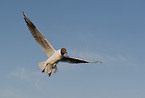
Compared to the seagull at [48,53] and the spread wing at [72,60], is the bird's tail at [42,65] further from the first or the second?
the spread wing at [72,60]

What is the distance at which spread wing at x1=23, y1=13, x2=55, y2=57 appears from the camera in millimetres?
35281

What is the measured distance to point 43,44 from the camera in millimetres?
36438

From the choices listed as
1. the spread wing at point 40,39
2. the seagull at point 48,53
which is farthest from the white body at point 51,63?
the spread wing at point 40,39

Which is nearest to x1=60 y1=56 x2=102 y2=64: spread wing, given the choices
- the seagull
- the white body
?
the seagull

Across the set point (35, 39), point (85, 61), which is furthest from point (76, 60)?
point (35, 39)

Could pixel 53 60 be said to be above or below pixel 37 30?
below

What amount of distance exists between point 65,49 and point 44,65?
362cm

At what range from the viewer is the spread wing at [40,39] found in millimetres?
35281

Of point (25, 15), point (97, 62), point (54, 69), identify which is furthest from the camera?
point (97, 62)

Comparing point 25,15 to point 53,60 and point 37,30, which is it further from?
point 53,60

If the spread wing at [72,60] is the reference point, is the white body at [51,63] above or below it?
below

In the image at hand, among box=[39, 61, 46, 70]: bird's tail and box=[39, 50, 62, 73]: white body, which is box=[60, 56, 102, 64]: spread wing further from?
box=[39, 61, 46, 70]: bird's tail

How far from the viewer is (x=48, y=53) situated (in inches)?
1452

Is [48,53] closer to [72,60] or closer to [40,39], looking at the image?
[40,39]
